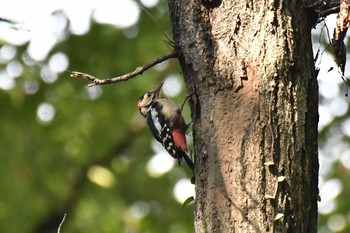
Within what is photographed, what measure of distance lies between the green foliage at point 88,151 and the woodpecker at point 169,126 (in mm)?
3013

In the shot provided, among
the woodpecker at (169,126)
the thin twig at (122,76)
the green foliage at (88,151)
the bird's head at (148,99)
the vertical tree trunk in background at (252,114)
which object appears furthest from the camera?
the green foliage at (88,151)

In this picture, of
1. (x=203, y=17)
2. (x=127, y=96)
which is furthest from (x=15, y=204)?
(x=203, y=17)

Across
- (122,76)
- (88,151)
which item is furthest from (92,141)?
(122,76)

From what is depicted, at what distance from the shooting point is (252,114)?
3.79 m

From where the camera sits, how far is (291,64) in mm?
3820

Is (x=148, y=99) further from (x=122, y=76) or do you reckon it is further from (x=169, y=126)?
(x=122, y=76)

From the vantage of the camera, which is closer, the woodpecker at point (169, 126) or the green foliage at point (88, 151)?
the woodpecker at point (169, 126)

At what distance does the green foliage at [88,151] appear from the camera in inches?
396

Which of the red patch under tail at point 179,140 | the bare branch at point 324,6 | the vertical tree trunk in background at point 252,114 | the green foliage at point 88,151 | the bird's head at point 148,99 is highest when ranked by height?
the green foliage at point 88,151

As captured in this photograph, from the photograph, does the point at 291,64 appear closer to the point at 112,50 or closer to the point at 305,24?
the point at 305,24

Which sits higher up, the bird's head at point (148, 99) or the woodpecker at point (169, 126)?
the bird's head at point (148, 99)

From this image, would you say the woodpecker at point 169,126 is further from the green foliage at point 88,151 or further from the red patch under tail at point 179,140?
the green foliage at point 88,151

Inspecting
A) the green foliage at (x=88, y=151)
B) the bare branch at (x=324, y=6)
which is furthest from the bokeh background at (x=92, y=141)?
the bare branch at (x=324, y=6)

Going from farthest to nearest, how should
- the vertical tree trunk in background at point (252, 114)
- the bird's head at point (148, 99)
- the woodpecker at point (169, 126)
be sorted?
the bird's head at point (148, 99)
the woodpecker at point (169, 126)
the vertical tree trunk in background at point (252, 114)
